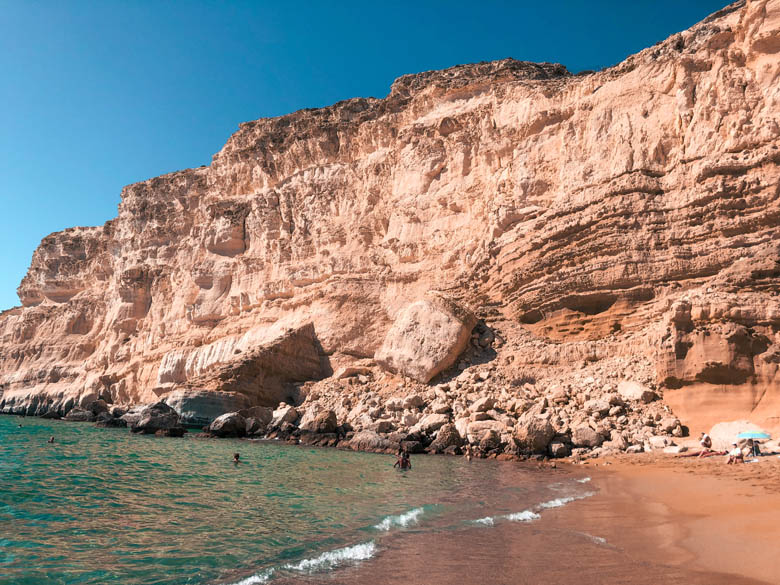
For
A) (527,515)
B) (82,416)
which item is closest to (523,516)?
(527,515)

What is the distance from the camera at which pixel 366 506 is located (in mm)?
Result: 7969

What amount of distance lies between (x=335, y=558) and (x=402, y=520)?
186 centimetres

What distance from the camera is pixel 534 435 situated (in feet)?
45.6

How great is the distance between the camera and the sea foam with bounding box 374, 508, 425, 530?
6.69m

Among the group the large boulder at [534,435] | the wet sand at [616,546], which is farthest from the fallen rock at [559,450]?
the wet sand at [616,546]

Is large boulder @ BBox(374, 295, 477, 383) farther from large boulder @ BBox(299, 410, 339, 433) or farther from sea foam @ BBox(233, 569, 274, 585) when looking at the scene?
sea foam @ BBox(233, 569, 274, 585)

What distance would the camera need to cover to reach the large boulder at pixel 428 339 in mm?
20812

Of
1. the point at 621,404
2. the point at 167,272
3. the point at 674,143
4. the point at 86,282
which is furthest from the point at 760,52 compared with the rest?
the point at 86,282

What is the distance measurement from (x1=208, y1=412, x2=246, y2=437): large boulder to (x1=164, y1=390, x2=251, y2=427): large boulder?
236 cm

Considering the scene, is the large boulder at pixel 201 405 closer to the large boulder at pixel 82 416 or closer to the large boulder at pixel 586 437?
the large boulder at pixel 82 416

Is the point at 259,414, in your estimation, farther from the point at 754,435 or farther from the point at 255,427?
the point at 754,435

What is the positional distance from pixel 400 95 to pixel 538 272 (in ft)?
58.2

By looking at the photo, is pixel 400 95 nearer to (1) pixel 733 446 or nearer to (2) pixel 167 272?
(2) pixel 167 272

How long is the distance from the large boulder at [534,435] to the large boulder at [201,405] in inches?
529
